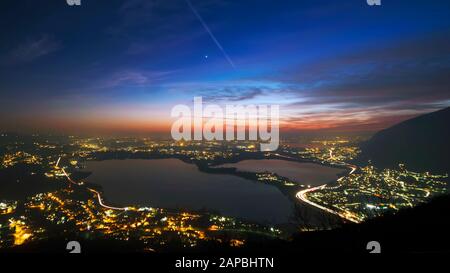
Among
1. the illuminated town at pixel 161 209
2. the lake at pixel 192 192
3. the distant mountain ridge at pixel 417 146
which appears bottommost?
the lake at pixel 192 192

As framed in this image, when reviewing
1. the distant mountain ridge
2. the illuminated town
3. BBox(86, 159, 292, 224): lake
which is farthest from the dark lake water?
the distant mountain ridge

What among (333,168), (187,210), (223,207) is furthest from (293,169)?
(187,210)

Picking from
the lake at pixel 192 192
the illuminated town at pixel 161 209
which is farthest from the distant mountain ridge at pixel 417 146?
the lake at pixel 192 192

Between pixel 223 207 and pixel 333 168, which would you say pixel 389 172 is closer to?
pixel 333 168

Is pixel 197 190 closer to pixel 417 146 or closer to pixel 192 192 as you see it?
pixel 192 192

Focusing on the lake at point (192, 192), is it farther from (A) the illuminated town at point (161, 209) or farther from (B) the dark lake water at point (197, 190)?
(A) the illuminated town at point (161, 209)

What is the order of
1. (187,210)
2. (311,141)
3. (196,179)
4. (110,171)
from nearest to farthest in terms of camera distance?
(187,210)
(196,179)
(110,171)
(311,141)

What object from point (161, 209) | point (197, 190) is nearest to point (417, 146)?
point (197, 190)
